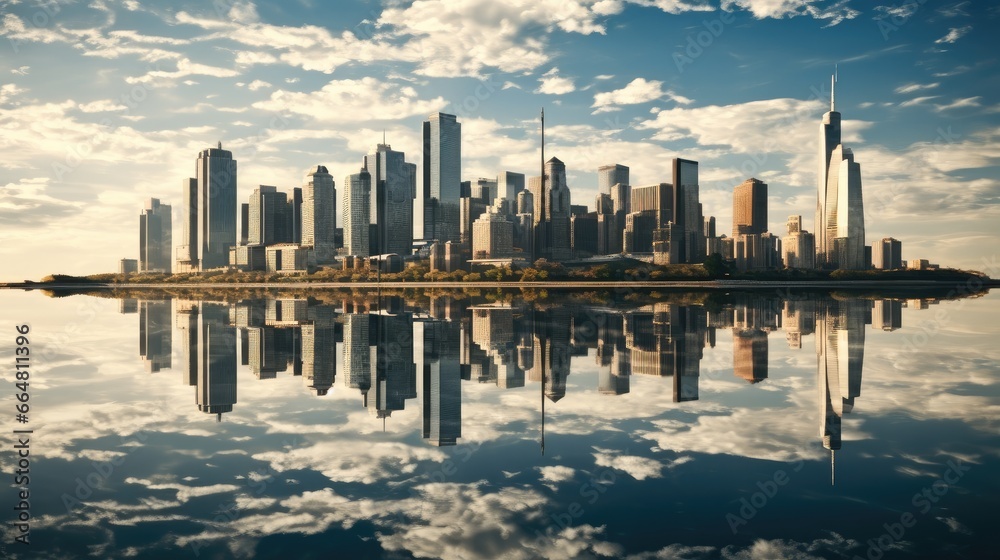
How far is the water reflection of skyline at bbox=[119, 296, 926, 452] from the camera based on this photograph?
2277cm

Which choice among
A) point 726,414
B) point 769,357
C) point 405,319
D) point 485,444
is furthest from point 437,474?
point 405,319

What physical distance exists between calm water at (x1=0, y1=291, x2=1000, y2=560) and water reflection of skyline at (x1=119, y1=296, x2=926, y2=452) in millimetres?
240

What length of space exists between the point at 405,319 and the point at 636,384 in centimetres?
3756

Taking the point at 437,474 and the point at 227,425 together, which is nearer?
the point at 437,474

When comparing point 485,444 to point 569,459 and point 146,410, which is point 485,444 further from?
point 146,410

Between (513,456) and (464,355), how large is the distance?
17979 mm

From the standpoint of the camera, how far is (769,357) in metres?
31.9

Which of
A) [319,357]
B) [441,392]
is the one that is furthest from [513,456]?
[319,357]

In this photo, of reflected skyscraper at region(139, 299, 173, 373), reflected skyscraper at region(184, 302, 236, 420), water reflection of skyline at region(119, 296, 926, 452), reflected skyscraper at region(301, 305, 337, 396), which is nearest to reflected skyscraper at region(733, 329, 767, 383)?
water reflection of skyline at region(119, 296, 926, 452)

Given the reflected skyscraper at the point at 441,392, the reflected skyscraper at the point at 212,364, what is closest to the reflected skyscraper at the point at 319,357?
the reflected skyscraper at the point at 212,364

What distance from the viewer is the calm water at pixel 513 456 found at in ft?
36.0

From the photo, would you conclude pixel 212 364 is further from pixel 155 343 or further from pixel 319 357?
pixel 155 343

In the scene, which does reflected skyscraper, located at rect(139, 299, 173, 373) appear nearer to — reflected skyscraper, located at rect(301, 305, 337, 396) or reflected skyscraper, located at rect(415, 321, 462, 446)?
reflected skyscraper, located at rect(301, 305, 337, 396)

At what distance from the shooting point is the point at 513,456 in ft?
50.5
